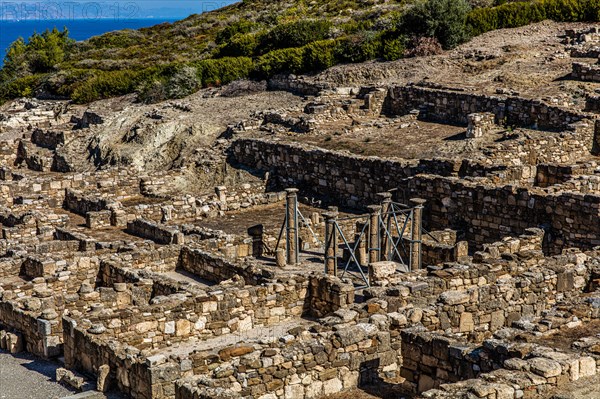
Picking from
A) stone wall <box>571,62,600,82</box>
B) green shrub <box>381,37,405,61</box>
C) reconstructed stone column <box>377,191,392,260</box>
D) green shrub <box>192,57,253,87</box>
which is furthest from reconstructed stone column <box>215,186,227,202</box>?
green shrub <box>192,57,253,87</box>

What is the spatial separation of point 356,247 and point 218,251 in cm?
330

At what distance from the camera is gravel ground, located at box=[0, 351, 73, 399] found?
2153 cm

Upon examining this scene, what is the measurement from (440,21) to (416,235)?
73.3ft

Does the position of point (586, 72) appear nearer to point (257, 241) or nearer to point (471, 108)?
point (471, 108)

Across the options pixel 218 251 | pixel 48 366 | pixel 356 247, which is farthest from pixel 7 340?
pixel 356 247

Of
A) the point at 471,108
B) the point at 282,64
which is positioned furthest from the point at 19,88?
the point at 471,108

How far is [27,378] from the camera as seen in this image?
22578mm

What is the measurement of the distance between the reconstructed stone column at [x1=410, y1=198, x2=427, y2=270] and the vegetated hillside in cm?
2039

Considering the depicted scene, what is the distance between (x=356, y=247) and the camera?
2995cm

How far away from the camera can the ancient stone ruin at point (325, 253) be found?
19156 mm

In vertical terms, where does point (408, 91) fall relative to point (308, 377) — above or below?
above

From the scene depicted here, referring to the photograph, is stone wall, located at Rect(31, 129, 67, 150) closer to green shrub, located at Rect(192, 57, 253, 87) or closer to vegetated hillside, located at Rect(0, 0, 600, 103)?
vegetated hillside, located at Rect(0, 0, 600, 103)

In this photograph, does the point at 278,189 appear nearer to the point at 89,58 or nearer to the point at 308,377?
the point at 308,377

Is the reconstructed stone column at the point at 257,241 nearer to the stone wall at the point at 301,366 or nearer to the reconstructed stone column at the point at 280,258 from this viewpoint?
the reconstructed stone column at the point at 280,258
